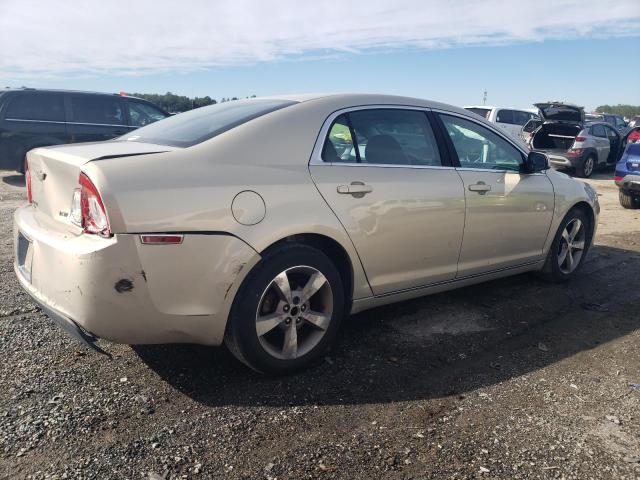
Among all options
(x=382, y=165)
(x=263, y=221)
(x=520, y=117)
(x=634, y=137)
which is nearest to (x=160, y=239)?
(x=263, y=221)

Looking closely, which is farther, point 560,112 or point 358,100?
point 560,112

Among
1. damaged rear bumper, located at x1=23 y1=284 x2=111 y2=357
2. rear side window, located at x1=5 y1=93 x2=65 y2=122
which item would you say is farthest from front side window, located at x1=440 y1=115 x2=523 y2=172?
rear side window, located at x1=5 y1=93 x2=65 y2=122

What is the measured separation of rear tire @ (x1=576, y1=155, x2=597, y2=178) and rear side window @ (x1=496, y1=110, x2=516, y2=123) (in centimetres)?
366

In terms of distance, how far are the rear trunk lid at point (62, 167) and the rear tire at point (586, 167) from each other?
45.6ft

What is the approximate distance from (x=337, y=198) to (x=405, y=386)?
1167mm

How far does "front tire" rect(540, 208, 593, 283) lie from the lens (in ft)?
16.7

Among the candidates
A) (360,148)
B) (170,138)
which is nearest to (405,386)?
(360,148)

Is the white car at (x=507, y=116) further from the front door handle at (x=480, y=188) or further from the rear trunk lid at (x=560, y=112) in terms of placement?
the front door handle at (x=480, y=188)

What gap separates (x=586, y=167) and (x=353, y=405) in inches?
557

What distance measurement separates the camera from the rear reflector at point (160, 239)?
8.63 feet

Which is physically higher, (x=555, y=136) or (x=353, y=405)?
(x=555, y=136)

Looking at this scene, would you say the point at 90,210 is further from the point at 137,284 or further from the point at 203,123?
the point at 203,123

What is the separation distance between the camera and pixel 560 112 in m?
14.1

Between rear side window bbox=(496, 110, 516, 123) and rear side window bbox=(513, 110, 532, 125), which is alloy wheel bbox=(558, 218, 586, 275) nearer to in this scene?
rear side window bbox=(496, 110, 516, 123)
